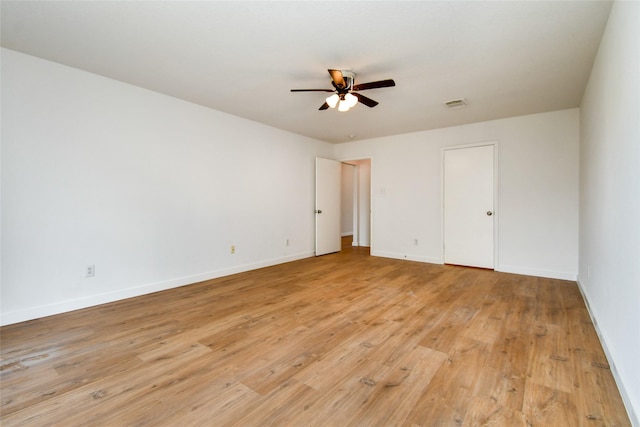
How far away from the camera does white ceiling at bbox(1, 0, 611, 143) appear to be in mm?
2043

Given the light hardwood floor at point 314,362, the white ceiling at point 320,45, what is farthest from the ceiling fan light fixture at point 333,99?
the light hardwood floor at point 314,362

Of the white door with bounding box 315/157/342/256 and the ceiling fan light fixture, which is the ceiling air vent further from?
the white door with bounding box 315/157/342/256

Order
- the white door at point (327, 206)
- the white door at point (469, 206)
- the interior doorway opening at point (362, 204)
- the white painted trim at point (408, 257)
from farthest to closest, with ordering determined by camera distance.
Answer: the interior doorway opening at point (362, 204) < the white door at point (327, 206) < the white painted trim at point (408, 257) < the white door at point (469, 206)

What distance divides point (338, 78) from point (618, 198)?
2.29 metres

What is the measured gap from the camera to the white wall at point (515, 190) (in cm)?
416

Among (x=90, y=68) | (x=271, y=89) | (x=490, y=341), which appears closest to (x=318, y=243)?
(x=271, y=89)

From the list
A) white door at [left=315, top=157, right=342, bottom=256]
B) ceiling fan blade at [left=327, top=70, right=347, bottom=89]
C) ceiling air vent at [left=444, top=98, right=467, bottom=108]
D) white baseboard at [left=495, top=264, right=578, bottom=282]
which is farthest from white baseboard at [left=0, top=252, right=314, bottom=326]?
white baseboard at [left=495, top=264, right=578, bottom=282]

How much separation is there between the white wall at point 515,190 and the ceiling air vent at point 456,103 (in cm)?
115

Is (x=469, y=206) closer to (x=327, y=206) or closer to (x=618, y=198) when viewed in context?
(x=327, y=206)

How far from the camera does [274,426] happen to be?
4.74 feet

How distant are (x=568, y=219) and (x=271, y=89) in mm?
4510

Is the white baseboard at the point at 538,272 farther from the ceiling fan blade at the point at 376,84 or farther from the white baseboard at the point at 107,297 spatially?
the white baseboard at the point at 107,297

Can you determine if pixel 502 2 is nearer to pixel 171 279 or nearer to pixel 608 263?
pixel 608 263

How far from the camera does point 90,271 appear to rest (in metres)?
3.10
